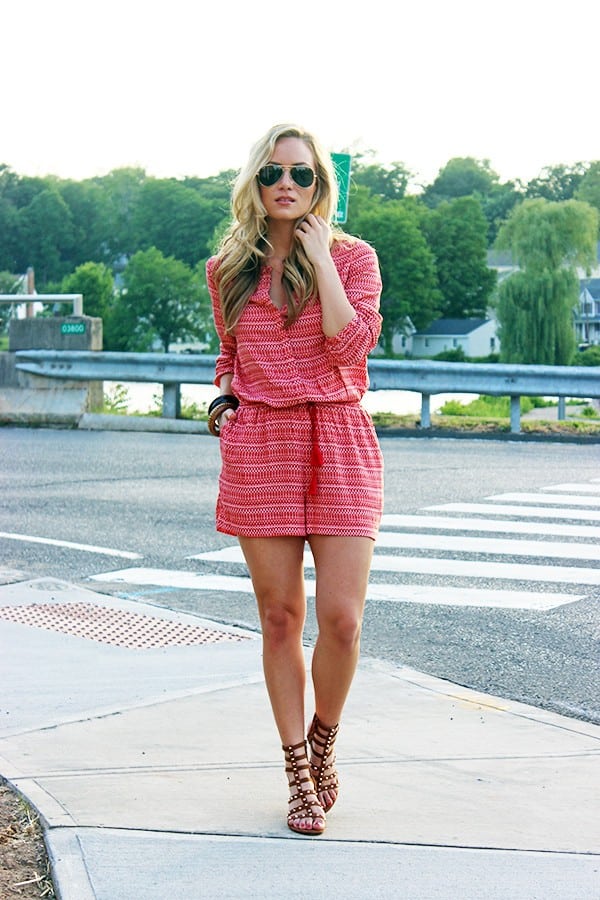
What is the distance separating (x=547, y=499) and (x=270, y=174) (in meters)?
7.56

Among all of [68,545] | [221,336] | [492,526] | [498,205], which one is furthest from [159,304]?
[221,336]

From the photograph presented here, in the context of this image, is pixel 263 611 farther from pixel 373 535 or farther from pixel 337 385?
pixel 337 385

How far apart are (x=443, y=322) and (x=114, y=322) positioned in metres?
30.0

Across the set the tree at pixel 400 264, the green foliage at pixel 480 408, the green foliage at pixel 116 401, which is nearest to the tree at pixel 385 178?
the tree at pixel 400 264

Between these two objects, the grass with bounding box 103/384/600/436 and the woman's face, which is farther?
the grass with bounding box 103/384/600/436

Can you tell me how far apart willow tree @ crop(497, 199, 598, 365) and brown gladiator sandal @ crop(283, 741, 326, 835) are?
6534 cm

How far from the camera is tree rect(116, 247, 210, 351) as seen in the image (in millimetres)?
101875

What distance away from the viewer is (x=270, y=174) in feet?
12.9

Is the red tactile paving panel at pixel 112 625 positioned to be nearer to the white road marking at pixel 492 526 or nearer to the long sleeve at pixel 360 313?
the long sleeve at pixel 360 313

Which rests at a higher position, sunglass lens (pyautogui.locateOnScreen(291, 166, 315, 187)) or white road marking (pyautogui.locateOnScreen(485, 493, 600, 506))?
sunglass lens (pyautogui.locateOnScreen(291, 166, 315, 187))

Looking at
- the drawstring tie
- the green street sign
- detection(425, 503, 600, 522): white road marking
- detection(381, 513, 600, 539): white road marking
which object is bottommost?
detection(381, 513, 600, 539): white road marking

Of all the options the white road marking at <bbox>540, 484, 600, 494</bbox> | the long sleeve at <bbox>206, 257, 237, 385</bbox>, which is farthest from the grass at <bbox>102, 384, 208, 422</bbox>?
the long sleeve at <bbox>206, 257, 237, 385</bbox>

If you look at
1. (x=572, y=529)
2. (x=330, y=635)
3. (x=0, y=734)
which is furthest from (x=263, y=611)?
Answer: (x=572, y=529)

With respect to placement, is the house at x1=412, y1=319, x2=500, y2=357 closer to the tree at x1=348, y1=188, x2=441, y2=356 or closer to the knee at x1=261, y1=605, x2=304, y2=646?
the tree at x1=348, y1=188, x2=441, y2=356
